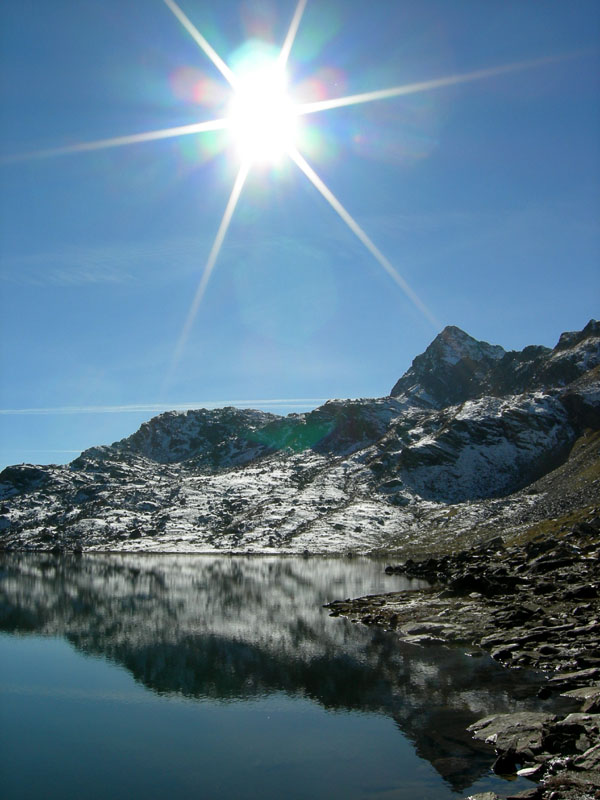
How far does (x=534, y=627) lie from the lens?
2532 inches

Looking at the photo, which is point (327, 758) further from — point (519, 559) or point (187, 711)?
point (519, 559)

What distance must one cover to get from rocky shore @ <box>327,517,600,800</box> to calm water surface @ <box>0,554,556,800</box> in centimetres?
266

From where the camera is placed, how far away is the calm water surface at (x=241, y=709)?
36.1m

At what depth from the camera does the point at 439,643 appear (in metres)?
69.5

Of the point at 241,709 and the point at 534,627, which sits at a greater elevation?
the point at 534,627

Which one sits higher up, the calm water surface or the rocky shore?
the rocky shore

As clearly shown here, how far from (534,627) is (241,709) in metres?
33.8

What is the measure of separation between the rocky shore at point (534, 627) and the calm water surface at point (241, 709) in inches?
105

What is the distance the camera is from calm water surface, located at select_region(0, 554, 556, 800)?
1420 inches

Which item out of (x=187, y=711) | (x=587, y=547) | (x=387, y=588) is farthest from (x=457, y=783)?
(x=387, y=588)

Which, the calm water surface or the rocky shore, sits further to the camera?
the calm water surface

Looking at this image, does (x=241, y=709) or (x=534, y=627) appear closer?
(x=241, y=709)

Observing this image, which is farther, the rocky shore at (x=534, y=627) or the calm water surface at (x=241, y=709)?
the calm water surface at (x=241, y=709)

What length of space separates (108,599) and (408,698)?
94.1 meters
